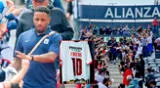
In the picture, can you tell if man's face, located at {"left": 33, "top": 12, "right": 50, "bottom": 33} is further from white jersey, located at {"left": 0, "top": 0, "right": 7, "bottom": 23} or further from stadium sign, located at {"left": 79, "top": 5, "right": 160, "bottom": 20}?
stadium sign, located at {"left": 79, "top": 5, "right": 160, "bottom": 20}

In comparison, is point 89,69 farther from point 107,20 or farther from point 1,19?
point 107,20

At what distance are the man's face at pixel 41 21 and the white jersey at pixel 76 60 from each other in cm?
198

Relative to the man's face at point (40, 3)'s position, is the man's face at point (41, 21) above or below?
below

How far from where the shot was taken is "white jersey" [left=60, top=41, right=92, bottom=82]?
25.2ft

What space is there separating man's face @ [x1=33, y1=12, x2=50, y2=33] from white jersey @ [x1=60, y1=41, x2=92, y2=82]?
198 centimetres

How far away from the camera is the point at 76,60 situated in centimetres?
789

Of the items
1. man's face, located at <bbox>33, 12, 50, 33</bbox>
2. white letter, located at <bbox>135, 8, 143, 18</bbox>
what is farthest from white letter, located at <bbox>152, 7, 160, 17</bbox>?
man's face, located at <bbox>33, 12, 50, 33</bbox>

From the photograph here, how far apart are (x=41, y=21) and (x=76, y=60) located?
2.42 metres

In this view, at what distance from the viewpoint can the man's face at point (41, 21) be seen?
5539mm

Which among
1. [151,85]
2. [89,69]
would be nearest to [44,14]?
[89,69]

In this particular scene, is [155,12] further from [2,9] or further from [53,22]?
[53,22]

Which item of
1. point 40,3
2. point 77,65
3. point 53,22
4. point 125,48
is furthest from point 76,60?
point 125,48

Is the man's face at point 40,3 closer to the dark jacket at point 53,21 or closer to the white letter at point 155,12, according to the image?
the dark jacket at point 53,21

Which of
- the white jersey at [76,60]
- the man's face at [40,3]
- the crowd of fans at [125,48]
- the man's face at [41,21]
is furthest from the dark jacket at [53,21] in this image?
the crowd of fans at [125,48]
